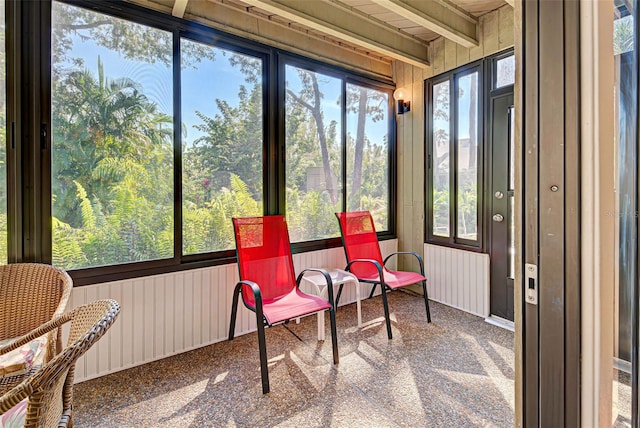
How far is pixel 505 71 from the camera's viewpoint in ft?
10.3

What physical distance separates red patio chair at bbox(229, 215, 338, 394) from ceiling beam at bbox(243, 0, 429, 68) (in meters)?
1.69

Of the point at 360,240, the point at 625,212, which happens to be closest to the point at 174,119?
the point at 360,240

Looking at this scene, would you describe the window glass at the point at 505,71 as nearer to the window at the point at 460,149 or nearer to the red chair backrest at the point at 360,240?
the window at the point at 460,149

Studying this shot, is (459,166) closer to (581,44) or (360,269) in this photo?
(360,269)

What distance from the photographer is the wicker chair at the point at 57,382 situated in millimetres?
917

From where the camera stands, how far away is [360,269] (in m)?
3.34

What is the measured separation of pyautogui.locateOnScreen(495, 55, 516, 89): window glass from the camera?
3.10 m

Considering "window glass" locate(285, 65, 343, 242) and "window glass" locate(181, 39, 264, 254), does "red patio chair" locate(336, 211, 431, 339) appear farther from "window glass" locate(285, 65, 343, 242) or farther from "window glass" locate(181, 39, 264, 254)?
"window glass" locate(181, 39, 264, 254)

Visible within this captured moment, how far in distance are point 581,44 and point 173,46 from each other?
2717mm

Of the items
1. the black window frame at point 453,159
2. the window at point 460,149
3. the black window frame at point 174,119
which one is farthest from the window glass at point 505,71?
the black window frame at point 174,119

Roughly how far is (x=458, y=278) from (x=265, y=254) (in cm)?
213

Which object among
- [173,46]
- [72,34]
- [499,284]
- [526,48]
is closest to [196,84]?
[173,46]

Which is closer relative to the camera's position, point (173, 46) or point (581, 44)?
point (581, 44)

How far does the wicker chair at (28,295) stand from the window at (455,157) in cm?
340
